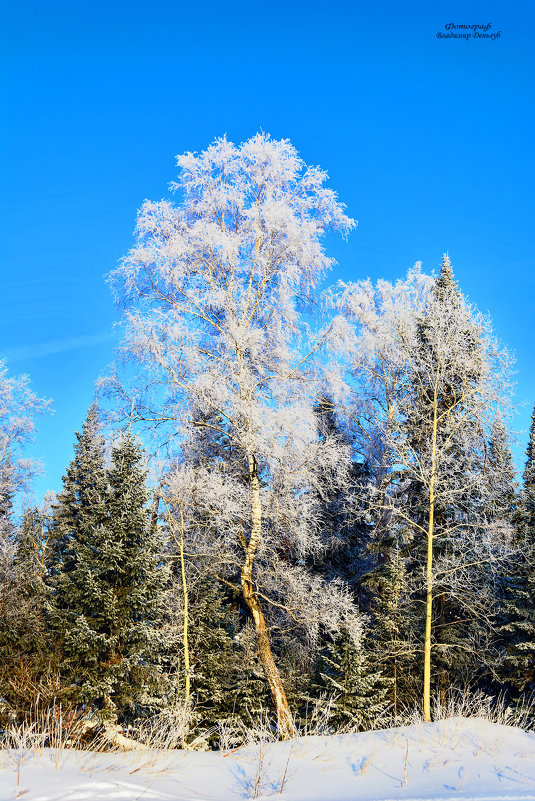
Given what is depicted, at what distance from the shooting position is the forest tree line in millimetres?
10961

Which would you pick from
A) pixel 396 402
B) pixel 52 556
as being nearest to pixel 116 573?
pixel 52 556

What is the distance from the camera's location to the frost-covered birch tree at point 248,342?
36.1 feet

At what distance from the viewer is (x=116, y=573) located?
11641mm

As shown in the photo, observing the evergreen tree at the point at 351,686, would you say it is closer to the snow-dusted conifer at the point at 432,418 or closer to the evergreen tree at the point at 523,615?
the snow-dusted conifer at the point at 432,418

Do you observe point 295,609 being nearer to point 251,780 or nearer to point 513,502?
point 251,780

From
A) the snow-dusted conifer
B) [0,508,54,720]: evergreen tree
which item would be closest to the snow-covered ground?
[0,508,54,720]: evergreen tree

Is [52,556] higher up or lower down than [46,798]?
higher up

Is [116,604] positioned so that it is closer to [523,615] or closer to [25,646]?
[25,646]

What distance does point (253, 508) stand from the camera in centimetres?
1097

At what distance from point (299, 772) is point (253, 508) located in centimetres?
569

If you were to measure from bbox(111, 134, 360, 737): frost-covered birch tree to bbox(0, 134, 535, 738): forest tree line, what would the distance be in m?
0.04

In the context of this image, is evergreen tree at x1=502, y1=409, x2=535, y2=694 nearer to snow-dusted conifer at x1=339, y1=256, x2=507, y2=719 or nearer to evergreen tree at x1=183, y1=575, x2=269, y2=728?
snow-dusted conifer at x1=339, y1=256, x2=507, y2=719

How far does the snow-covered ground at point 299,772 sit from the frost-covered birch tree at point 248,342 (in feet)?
15.0

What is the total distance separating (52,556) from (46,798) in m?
14.3
